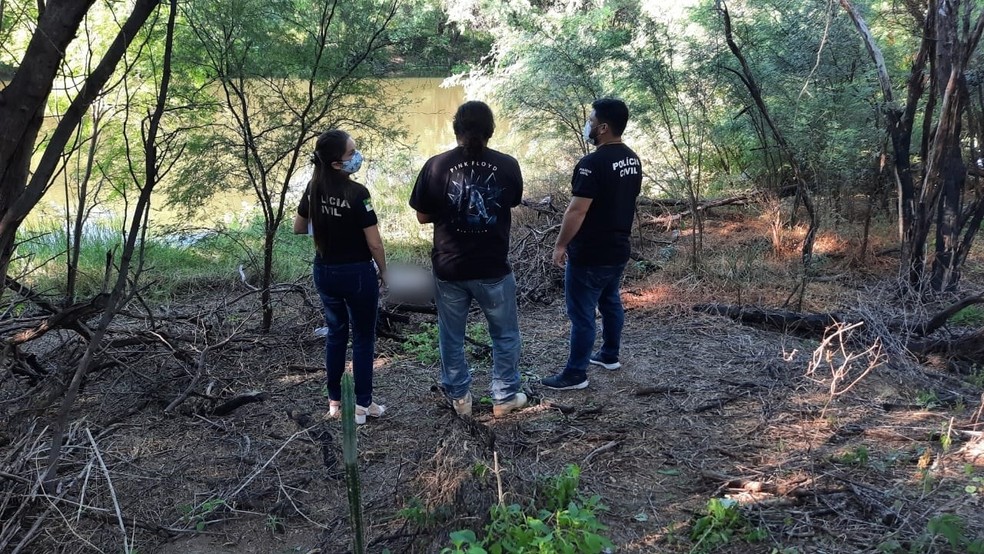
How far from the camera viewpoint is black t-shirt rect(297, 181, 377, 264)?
11.9ft

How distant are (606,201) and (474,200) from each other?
98 centimetres

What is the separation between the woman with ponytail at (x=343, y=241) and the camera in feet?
11.9

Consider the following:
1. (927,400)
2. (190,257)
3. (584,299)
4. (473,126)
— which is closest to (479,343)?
(584,299)

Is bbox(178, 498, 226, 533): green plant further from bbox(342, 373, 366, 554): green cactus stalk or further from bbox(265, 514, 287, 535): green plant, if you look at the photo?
bbox(342, 373, 366, 554): green cactus stalk

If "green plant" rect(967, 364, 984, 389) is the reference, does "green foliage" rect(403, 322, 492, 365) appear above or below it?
below

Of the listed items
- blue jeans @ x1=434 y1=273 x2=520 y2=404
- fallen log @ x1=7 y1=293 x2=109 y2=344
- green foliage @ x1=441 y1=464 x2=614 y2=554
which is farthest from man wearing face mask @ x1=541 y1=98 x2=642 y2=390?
fallen log @ x1=7 y1=293 x2=109 y2=344

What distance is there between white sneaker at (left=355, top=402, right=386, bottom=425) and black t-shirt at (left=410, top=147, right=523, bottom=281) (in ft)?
3.34

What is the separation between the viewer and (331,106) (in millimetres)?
5535

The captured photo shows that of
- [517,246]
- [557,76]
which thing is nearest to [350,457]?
[517,246]

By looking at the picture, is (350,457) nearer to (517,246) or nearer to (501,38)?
(517,246)

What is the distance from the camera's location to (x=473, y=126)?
358 cm

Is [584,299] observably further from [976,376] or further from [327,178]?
[976,376]

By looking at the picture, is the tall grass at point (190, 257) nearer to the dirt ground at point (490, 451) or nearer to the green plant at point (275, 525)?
the dirt ground at point (490, 451)

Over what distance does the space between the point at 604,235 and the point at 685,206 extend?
5870mm
